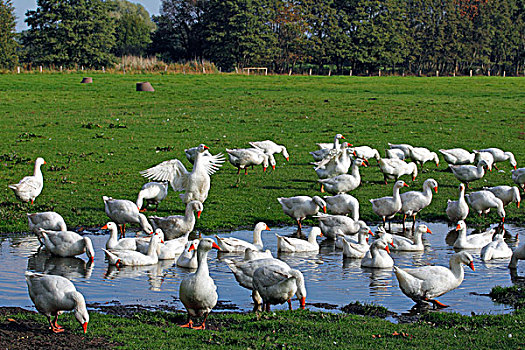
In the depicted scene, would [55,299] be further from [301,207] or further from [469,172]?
[469,172]

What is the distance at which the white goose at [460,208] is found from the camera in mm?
17453

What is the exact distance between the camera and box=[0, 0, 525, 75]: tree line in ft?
292

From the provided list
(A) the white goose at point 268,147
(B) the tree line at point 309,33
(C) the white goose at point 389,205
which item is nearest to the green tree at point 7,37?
(B) the tree line at point 309,33

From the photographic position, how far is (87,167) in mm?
24672

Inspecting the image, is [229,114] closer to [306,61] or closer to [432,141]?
[432,141]

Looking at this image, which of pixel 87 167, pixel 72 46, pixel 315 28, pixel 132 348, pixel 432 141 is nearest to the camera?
pixel 132 348

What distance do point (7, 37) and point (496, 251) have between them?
304 feet

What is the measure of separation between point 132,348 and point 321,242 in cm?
857

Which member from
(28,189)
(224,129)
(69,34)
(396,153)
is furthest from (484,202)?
(69,34)

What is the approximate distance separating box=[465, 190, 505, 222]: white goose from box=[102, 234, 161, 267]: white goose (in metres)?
8.94

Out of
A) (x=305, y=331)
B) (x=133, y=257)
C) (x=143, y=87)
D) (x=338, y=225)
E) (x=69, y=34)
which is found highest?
(x=69, y=34)

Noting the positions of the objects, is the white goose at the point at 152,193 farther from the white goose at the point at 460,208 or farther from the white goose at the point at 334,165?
the white goose at the point at 460,208

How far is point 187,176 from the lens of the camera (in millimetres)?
19062

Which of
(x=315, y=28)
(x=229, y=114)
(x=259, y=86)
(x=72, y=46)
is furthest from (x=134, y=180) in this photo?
(x=315, y=28)
